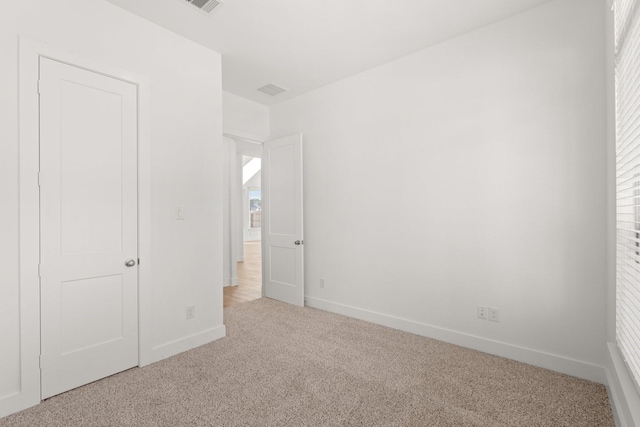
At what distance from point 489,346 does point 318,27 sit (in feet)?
10.4

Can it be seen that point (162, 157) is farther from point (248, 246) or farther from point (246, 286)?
point (248, 246)

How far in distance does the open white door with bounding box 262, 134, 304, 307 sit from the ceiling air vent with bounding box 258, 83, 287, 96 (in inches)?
23.9

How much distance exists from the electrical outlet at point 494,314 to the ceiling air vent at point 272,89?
3422 millimetres

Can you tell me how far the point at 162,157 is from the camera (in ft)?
8.80

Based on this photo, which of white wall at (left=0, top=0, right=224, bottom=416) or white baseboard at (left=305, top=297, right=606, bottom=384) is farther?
white baseboard at (left=305, top=297, right=606, bottom=384)

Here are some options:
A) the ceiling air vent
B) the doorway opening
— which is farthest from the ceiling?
the doorway opening

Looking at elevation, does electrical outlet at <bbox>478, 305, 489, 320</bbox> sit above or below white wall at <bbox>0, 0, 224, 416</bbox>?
below

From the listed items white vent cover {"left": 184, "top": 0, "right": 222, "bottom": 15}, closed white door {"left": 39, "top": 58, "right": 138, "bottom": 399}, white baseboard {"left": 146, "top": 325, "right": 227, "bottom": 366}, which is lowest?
white baseboard {"left": 146, "top": 325, "right": 227, "bottom": 366}

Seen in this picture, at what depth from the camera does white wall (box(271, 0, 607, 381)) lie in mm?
2291

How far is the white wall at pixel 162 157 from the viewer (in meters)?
1.92

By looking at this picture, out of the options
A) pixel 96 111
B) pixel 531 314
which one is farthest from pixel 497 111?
pixel 96 111

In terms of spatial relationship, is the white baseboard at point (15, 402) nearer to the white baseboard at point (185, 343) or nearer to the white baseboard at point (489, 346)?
the white baseboard at point (185, 343)

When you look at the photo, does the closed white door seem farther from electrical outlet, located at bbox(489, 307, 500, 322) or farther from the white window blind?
the white window blind

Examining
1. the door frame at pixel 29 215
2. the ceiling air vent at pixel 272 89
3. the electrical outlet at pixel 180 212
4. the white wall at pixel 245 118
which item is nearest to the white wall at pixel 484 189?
the ceiling air vent at pixel 272 89
